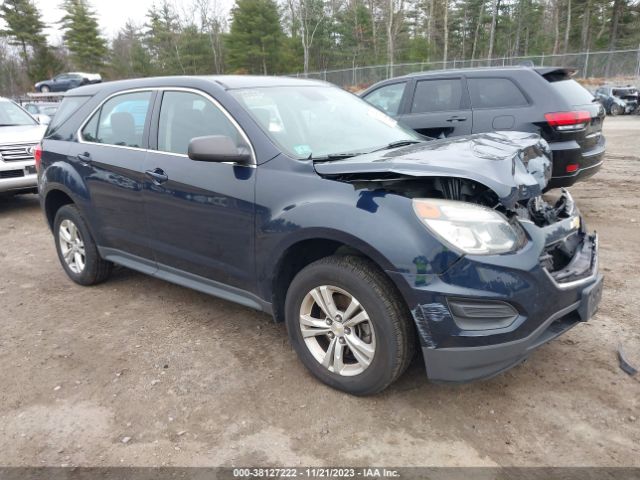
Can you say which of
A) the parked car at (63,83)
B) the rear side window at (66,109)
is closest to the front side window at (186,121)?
the rear side window at (66,109)

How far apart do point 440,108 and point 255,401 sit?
16.9 feet

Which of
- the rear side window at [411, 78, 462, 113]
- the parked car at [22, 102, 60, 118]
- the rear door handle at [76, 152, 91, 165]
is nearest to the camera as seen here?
the rear door handle at [76, 152, 91, 165]

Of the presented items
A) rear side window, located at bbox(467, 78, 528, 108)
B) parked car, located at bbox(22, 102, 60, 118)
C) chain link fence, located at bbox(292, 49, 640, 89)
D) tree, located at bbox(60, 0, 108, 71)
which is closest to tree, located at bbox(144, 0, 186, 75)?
tree, located at bbox(60, 0, 108, 71)

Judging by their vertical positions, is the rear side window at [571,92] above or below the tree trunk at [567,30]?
below

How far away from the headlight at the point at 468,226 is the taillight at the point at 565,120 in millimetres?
3971

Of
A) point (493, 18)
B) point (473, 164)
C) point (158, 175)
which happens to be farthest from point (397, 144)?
point (493, 18)

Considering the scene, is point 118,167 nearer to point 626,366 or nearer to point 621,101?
point 626,366

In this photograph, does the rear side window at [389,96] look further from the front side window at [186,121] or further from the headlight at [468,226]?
the headlight at [468,226]

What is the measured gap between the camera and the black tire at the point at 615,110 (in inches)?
996

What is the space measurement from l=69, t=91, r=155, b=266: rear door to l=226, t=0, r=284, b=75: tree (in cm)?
4429

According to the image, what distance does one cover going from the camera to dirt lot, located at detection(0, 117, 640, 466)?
2.43 m

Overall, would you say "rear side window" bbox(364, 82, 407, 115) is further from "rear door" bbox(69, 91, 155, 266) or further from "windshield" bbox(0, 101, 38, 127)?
"windshield" bbox(0, 101, 38, 127)

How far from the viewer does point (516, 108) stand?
19.9 feet

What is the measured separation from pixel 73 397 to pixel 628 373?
10.7ft
